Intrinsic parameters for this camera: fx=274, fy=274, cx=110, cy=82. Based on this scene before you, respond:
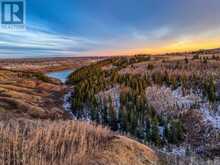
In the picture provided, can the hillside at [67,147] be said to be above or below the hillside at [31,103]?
above

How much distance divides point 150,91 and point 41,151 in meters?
16.7

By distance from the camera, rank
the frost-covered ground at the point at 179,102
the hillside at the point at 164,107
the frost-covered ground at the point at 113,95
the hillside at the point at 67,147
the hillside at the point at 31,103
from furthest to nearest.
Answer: the frost-covered ground at the point at 113,95 < the frost-covered ground at the point at 179,102 < the hillside at the point at 31,103 < the hillside at the point at 164,107 < the hillside at the point at 67,147

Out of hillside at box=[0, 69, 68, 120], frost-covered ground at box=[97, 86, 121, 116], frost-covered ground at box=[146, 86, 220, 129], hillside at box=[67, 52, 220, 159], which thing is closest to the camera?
hillside at box=[67, 52, 220, 159]

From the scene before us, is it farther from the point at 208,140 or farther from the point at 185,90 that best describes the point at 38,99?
the point at 208,140

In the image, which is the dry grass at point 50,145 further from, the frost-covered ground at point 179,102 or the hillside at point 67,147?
the frost-covered ground at point 179,102

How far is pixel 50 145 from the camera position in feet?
23.4

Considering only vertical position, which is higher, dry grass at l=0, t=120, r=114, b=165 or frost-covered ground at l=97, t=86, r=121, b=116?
dry grass at l=0, t=120, r=114, b=165

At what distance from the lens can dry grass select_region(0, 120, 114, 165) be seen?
6402 mm

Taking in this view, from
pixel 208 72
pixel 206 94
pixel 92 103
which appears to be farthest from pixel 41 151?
pixel 208 72

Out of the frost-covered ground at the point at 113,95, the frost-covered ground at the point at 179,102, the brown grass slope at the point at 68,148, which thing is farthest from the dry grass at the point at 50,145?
the frost-covered ground at the point at 113,95

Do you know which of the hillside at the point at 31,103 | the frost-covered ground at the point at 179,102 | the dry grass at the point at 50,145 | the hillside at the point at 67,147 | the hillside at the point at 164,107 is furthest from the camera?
the frost-covered ground at the point at 179,102

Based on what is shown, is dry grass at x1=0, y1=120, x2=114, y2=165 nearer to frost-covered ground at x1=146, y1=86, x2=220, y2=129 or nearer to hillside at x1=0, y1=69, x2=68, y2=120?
hillside at x1=0, y1=69, x2=68, y2=120

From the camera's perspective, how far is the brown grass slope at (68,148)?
6.50m

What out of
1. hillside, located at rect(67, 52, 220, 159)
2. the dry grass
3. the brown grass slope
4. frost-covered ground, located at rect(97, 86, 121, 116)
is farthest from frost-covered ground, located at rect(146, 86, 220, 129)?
the dry grass
